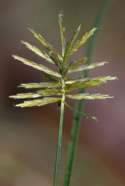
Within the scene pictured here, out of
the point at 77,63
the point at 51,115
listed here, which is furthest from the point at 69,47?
the point at 51,115

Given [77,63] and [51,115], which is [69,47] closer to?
[77,63]

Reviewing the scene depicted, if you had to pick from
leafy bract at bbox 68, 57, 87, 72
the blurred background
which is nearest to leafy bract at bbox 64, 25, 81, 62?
leafy bract at bbox 68, 57, 87, 72

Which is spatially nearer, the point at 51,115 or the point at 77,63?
the point at 77,63

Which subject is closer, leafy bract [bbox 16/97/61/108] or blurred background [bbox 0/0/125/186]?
leafy bract [bbox 16/97/61/108]

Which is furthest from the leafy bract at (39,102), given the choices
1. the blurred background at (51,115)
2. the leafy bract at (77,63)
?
the blurred background at (51,115)

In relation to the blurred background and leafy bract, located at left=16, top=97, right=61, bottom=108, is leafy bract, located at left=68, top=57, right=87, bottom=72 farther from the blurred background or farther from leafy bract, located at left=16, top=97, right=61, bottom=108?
the blurred background

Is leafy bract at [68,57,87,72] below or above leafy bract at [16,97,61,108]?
above

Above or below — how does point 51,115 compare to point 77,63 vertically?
below

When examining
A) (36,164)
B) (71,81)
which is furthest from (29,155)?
(71,81)

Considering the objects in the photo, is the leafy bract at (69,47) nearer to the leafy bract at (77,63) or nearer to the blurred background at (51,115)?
the leafy bract at (77,63)
